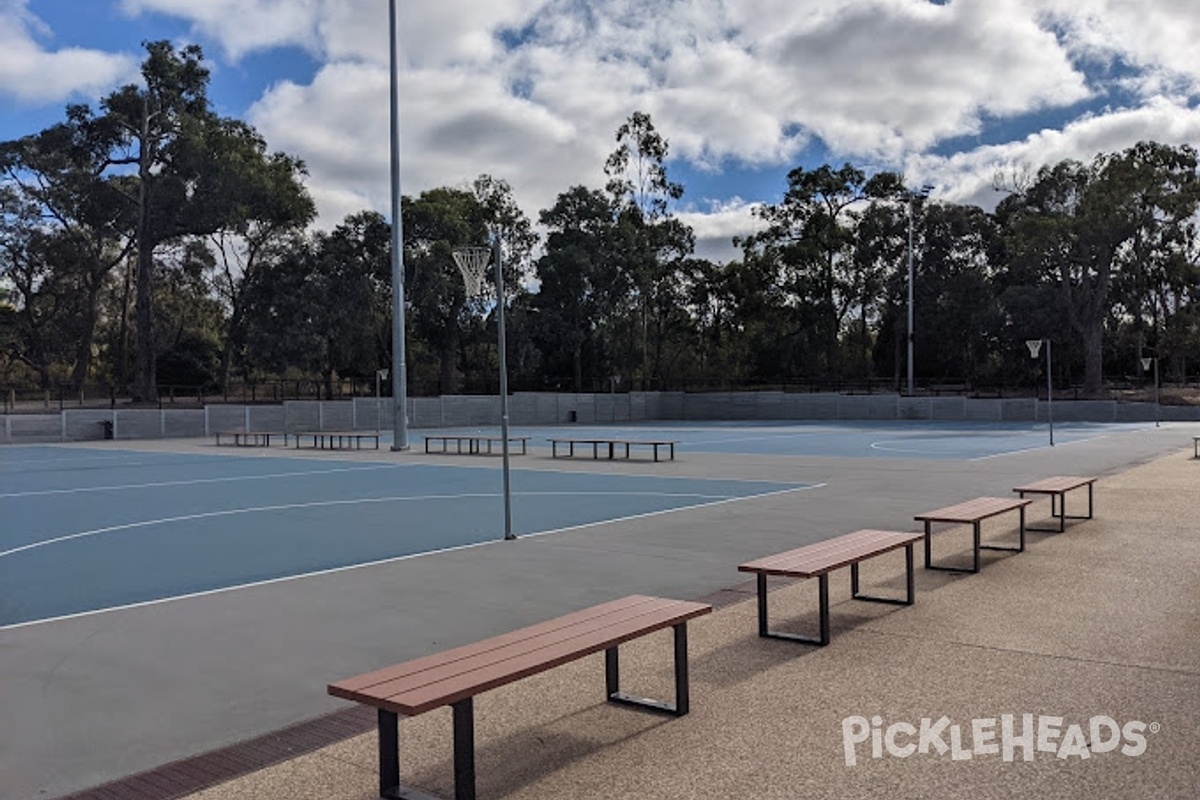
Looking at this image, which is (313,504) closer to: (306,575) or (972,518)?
(306,575)

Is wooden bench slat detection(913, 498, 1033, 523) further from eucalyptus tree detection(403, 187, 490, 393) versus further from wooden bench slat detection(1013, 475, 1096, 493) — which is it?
eucalyptus tree detection(403, 187, 490, 393)

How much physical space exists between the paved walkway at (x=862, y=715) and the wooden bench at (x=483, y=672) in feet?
0.72

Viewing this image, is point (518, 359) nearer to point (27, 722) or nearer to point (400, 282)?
point (400, 282)

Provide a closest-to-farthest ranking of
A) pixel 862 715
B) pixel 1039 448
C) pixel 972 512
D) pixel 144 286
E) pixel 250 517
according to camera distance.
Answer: pixel 862 715, pixel 972 512, pixel 250 517, pixel 1039 448, pixel 144 286

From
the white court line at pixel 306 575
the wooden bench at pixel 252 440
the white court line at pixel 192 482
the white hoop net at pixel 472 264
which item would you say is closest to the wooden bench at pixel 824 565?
the white court line at pixel 306 575

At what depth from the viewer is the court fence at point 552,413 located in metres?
37.3

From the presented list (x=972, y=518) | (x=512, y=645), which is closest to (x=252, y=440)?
(x=972, y=518)

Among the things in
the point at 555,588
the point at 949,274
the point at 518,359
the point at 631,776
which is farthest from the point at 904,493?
the point at 949,274

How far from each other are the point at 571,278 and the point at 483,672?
176ft

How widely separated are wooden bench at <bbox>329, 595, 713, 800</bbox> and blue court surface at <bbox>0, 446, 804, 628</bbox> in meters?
4.89

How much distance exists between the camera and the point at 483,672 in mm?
4137

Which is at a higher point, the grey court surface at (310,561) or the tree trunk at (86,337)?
the tree trunk at (86,337)

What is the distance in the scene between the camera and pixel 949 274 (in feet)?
206

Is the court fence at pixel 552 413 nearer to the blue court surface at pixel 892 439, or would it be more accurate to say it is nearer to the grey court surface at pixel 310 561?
the blue court surface at pixel 892 439
